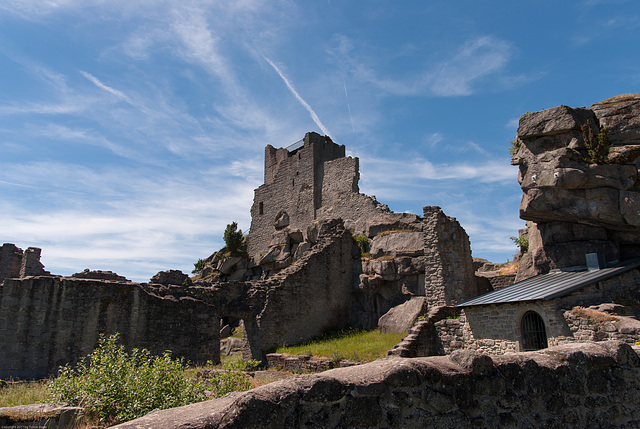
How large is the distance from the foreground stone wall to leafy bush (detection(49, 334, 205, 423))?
318 cm

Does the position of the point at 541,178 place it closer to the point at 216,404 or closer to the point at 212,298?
the point at 212,298

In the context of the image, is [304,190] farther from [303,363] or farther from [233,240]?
[303,363]

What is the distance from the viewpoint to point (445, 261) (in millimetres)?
16844

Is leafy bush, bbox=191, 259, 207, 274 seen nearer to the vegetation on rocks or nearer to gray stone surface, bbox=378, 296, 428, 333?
the vegetation on rocks

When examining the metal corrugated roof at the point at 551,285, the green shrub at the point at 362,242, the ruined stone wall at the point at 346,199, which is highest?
the ruined stone wall at the point at 346,199

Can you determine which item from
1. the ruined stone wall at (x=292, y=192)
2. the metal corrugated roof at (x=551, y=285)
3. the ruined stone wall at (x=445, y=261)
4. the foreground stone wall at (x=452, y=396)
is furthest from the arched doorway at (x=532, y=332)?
the ruined stone wall at (x=292, y=192)

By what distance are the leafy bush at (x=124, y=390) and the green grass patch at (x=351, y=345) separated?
820cm

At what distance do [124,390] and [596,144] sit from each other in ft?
50.8

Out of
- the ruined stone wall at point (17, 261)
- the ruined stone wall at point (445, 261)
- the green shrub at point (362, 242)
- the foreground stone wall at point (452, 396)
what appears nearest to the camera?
the foreground stone wall at point (452, 396)

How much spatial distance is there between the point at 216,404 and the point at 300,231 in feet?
82.2

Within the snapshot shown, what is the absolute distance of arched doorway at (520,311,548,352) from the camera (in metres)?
12.1

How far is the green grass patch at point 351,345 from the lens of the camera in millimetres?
14336

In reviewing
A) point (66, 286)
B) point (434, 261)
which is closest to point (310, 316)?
point (434, 261)

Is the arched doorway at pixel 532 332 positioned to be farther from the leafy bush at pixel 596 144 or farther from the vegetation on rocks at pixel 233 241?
the vegetation on rocks at pixel 233 241
